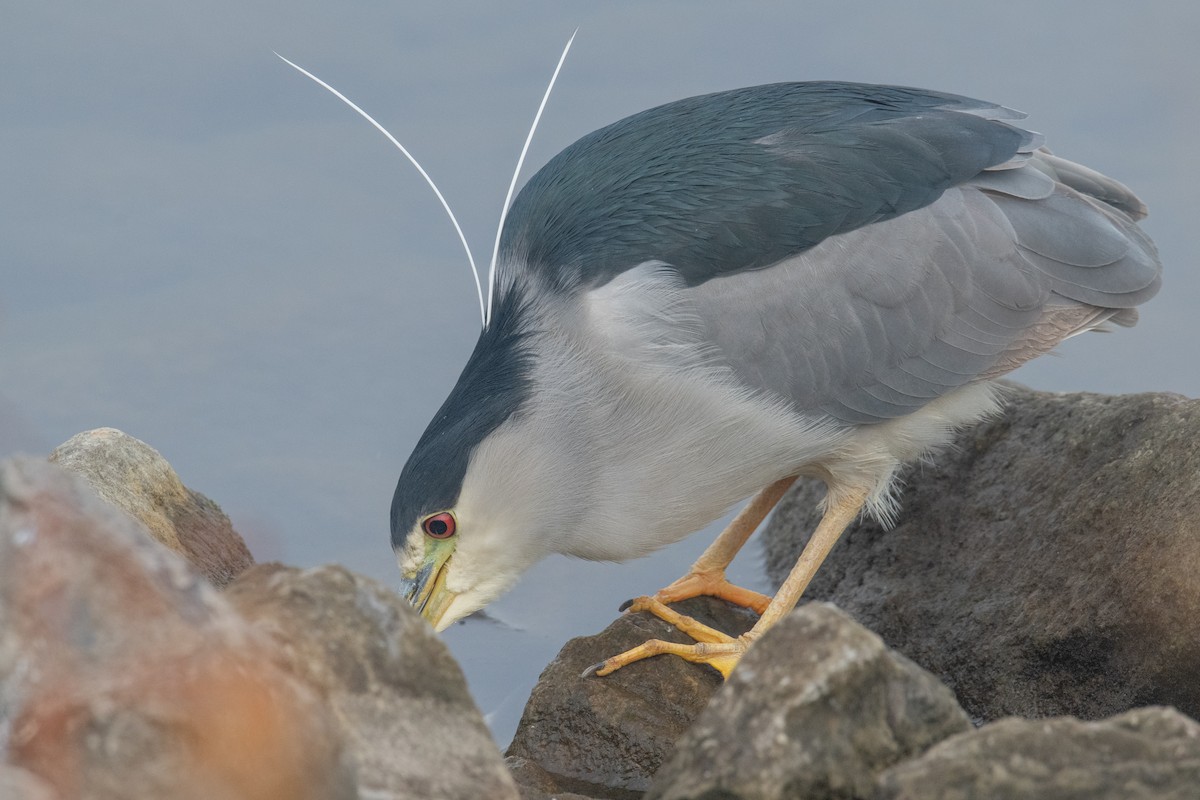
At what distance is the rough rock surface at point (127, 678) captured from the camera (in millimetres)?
2066

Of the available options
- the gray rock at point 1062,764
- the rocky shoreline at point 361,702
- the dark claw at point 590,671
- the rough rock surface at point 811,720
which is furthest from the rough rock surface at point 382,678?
the dark claw at point 590,671

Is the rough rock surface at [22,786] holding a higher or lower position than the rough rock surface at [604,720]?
higher

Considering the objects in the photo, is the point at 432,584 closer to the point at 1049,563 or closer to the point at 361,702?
the point at 361,702

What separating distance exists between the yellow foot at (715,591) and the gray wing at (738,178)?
116cm

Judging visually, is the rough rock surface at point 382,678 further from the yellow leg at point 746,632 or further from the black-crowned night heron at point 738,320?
the yellow leg at point 746,632

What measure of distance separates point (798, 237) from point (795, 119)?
0.44 metres

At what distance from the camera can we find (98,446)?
4.11 meters

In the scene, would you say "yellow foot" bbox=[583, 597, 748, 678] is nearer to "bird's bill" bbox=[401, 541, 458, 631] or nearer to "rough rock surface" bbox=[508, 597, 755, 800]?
"rough rock surface" bbox=[508, 597, 755, 800]

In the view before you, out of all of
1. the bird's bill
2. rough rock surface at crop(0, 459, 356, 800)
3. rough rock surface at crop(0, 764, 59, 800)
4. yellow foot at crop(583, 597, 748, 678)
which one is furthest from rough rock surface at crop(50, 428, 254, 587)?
rough rock surface at crop(0, 764, 59, 800)

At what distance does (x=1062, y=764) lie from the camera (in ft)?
7.59

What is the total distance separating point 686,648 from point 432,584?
769 mm

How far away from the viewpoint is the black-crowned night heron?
13.6ft

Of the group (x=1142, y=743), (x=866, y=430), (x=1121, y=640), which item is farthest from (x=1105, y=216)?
(x=1142, y=743)

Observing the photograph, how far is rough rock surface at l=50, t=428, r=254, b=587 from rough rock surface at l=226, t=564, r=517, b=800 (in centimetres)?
161
